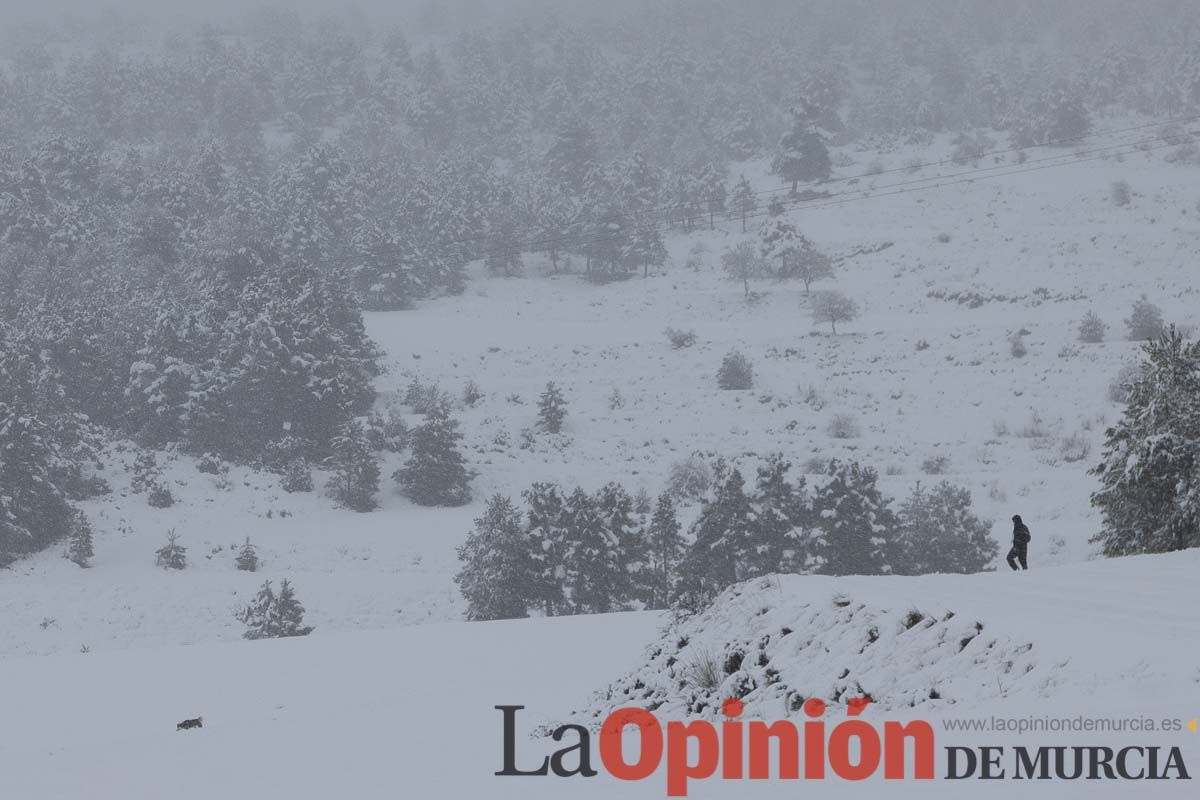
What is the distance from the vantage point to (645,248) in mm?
73000

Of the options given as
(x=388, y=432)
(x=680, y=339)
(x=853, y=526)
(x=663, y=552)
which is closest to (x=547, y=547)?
(x=663, y=552)

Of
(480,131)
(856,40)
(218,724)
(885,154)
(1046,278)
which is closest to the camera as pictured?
(218,724)

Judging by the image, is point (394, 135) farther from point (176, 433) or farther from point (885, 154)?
point (176, 433)

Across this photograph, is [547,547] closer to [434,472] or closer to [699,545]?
[699,545]

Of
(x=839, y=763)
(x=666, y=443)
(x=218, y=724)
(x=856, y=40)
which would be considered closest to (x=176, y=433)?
(x=666, y=443)

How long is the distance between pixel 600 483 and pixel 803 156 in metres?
50.3

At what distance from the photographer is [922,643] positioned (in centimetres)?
786

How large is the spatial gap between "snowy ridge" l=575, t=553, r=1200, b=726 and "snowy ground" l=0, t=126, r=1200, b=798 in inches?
3.3

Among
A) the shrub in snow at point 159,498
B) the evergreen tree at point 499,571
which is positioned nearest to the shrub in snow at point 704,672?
the evergreen tree at point 499,571

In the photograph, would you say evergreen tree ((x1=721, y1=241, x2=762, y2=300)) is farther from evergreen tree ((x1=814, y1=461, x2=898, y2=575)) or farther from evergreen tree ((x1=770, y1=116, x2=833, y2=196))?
evergreen tree ((x1=814, y1=461, x2=898, y2=575))

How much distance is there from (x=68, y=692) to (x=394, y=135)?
3403 inches

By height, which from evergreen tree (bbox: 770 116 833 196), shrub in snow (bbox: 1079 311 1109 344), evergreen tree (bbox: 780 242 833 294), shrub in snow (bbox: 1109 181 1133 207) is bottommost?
shrub in snow (bbox: 1079 311 1109 344)

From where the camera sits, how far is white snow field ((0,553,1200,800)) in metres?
5.79

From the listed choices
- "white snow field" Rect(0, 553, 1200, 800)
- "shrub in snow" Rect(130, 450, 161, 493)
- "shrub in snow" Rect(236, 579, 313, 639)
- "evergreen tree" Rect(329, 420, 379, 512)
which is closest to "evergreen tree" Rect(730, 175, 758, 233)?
"evergreen tree" Rect(329, 420, 379, 512)
